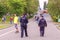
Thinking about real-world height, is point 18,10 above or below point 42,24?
below

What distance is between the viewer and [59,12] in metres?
66.7

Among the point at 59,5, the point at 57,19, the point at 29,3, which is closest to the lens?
the point at 59,5

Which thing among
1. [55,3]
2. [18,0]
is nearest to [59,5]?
[55,3]

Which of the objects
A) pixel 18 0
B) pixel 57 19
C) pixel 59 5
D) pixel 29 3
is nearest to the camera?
pixel 59 5

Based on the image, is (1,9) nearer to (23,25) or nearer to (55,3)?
(55,3)

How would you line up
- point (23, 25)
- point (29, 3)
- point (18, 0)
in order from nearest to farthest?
1. point (23, 25)
2. point (18, 0)
3. point (29, 3)

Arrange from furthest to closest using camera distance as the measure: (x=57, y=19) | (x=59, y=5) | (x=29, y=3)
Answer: (x=29, y=3)
(x=57, y=19)
(x=59, y=5)

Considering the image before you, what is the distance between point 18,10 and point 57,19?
1275 cm

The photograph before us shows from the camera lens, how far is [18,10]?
77500 mm

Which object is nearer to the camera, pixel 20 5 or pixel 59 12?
pixel 59 12

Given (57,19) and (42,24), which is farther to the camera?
(57,19)

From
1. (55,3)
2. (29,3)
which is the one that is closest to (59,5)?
(55,3)

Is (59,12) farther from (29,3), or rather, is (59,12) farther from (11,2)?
(29,3)

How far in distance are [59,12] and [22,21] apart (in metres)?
48.2
